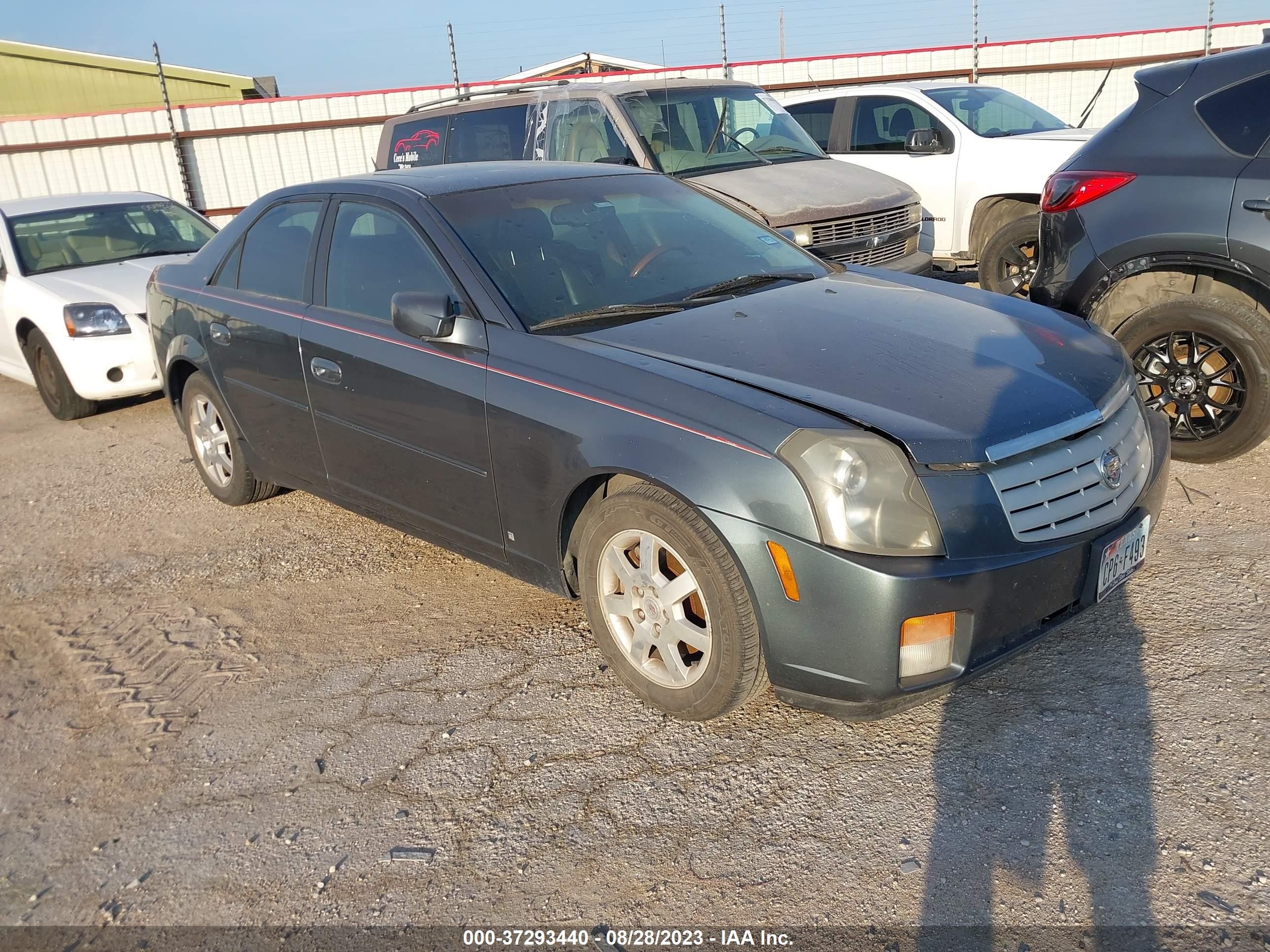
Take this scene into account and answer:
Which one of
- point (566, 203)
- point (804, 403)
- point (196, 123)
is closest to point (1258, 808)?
point (804, 403)

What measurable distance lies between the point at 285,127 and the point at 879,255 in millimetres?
12434

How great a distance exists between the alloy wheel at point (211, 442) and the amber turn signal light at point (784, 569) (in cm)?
334

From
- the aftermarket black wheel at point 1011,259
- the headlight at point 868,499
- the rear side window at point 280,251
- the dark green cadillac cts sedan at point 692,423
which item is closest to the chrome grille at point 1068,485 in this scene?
the dark green cadillac cts sedan at point 692,423

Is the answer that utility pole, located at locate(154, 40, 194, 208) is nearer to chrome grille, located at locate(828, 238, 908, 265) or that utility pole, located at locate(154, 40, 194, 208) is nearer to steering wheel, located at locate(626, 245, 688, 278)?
chrome grille, located at locate(828, 238, 908, 265)

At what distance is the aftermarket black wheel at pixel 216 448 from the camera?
509 cm

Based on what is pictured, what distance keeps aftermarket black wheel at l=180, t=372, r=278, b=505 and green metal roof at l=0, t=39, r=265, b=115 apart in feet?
86.4

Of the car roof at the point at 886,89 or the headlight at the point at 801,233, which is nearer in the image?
the headlight at the point at 801,233

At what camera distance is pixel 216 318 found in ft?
16.0

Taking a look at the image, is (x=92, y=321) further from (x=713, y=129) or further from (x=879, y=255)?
(x=879, y=255)

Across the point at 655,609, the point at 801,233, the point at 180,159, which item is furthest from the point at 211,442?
the point at 180,159

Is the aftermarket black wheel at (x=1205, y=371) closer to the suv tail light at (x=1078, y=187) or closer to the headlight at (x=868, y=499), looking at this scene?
the suv tail light at (x=1078, y=187)

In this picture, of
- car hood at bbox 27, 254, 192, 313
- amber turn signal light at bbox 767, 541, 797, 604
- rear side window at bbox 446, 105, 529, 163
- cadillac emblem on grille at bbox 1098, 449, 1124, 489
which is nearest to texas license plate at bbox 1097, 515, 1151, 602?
cadillac emblem on grille at bbox 1098, 449, 1124, 489

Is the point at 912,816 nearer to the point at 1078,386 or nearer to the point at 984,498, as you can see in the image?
the point at 984,498

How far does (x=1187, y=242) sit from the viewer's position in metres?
4.63
